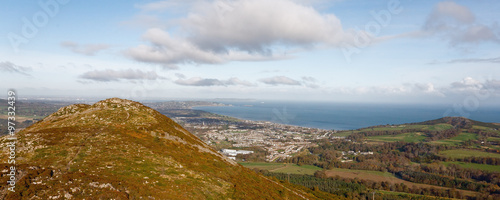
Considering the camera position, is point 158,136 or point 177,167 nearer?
point 177,167

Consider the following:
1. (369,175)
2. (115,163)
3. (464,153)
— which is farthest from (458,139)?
(115,163)

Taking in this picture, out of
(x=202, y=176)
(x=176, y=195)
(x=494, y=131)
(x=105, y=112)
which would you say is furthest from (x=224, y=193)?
(x=494, y=131)

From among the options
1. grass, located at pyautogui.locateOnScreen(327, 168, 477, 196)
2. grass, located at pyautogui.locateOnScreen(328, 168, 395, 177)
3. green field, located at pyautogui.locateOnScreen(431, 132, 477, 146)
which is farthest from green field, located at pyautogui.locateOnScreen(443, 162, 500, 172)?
green field, located at pyautogui.locateOnScreen(431, 132, 477, 146)

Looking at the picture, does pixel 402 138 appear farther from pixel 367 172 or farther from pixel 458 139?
pixel 367 172

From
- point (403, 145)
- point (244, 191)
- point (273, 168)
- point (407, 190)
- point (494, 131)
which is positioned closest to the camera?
point (244, 191)

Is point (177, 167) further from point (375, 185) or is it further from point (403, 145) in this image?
point (403, 145)

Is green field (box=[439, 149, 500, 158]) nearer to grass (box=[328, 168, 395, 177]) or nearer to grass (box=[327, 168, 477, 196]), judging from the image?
grass (box=[328, 168, 395, 177])

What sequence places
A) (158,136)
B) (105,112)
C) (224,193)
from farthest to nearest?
1. (105,112)
2. (158,136)
3. (224,193)

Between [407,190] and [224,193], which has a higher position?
[224,193]
